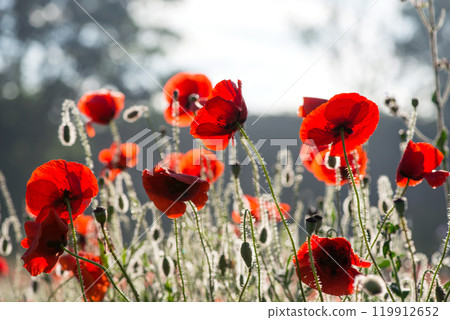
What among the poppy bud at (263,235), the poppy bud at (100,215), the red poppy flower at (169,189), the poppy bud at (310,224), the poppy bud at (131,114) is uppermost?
the poppy bud at (131,114)

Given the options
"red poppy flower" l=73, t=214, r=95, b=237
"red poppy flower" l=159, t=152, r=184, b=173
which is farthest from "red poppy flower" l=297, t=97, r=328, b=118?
"red poppy flower" l=73, t=214, r=95, b=237

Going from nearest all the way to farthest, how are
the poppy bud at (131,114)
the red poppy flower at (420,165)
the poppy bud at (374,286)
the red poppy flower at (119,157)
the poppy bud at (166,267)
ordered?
the poppy bud at (374,286), the red poppy flower at (420,165), the poppy bud at (166,267), the poppy bud at (131,114), the red poppy flower at (119,157)

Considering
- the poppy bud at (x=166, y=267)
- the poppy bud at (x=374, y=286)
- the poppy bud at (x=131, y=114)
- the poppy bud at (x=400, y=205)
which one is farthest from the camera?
the poppy bud at (x=131, y=114)

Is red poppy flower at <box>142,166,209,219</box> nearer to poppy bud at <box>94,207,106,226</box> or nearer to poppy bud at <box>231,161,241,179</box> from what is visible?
poppy bud at <box>94,207,106,226</box>

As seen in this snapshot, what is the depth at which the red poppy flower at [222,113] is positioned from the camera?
74cm

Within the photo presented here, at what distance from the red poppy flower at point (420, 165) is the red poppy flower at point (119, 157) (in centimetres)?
76

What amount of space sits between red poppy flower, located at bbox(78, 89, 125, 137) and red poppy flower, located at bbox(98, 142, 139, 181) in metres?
0.08

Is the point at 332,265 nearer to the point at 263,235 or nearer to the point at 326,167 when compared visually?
the point at 263,235

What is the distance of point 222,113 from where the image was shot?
2.47 ft

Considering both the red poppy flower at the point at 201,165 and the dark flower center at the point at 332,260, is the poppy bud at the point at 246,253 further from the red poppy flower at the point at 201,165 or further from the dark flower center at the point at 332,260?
the red poppy flower at the point at 201,165

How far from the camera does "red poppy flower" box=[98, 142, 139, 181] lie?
52.6 inches

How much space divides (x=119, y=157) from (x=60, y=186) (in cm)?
60

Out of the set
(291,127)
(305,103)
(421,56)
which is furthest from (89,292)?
(421,56)

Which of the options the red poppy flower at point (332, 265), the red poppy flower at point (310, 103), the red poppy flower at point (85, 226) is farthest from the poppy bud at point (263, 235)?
the red poppy flower at point (85, 226)
